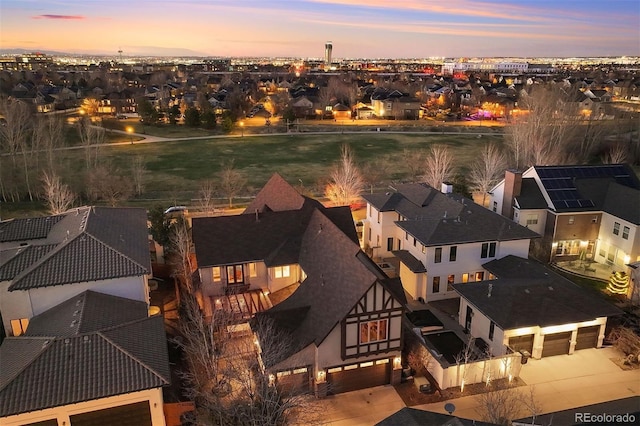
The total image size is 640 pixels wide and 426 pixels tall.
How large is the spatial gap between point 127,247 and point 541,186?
110 feet

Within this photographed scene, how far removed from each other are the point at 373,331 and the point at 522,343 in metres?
9.01

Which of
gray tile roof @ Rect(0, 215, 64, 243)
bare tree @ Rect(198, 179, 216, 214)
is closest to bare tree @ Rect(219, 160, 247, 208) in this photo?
bare tree @ Rect(198, 179, 216, 214)

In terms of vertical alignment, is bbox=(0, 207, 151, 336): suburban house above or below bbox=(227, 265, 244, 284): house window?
above

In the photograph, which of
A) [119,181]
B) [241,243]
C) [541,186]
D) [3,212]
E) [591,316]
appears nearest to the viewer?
[591,316]

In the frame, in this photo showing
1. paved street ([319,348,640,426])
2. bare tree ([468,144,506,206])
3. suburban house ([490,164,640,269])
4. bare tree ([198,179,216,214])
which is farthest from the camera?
bare tree ([468,144,506,206])

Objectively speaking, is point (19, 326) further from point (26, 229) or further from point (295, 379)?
point (295, 379)

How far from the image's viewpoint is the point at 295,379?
23328 mm

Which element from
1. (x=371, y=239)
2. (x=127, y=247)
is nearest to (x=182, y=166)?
(x=371, y=239)

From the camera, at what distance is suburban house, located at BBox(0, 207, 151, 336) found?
955 inches

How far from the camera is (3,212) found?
51719 mm

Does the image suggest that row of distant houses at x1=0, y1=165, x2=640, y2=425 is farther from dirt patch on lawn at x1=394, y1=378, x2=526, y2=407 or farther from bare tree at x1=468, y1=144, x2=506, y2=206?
bare tree at x1=468, y1=144, x2=506, y2=206

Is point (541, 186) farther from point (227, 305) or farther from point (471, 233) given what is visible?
point (227, 305)

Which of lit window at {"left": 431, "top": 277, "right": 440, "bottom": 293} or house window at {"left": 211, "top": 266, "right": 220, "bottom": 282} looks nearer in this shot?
house window at {"left": 211, "top": 266, "right": 220, "bottom": 282}

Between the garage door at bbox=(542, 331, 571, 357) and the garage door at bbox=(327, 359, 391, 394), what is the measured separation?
9340mm
